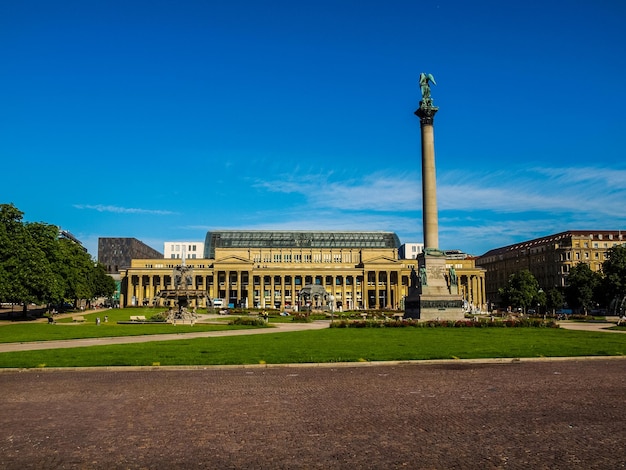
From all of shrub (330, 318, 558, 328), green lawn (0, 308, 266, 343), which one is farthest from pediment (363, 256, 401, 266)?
green lawn (0, 308, 266, 343)

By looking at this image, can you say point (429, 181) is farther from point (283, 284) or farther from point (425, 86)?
point (283, 284)

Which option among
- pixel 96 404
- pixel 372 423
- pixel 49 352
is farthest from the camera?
pixel 49 352

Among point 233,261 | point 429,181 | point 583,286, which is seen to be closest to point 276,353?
point 429,181

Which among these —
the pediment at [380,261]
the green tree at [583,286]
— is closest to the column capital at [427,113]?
the green tree at [583,286]

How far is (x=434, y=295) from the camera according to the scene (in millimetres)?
61406

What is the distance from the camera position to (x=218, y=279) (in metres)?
195

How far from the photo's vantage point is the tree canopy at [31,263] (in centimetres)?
7188

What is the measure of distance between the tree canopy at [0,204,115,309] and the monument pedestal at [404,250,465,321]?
46.3m

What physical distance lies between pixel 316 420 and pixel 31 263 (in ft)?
230

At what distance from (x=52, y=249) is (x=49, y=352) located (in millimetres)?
60358

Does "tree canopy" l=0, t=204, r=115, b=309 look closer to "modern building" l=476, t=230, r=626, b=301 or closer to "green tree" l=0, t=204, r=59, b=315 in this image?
"green tree" l=0, t=204, r=59, b=315

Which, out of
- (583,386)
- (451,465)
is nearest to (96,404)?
(451,465)

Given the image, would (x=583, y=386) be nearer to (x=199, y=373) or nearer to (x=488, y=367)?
(x=488, y=367)

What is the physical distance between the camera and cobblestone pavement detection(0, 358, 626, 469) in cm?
1054
